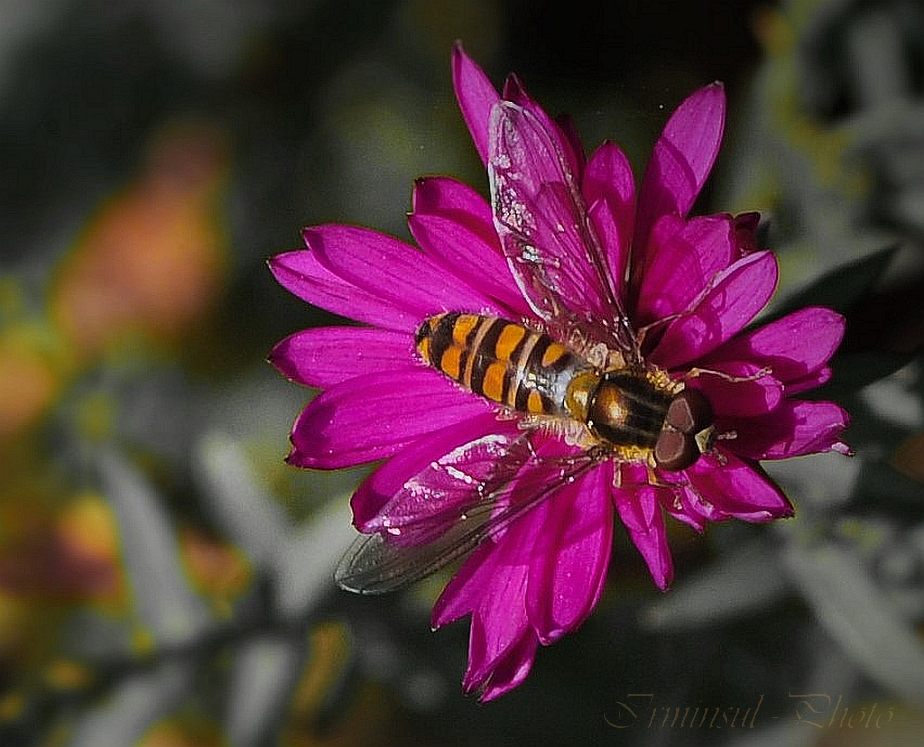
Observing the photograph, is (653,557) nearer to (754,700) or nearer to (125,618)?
(754,700)

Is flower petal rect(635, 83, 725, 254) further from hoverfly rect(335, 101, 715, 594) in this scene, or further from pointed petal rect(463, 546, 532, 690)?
pointed petal rect(463, 546, 532, 690)

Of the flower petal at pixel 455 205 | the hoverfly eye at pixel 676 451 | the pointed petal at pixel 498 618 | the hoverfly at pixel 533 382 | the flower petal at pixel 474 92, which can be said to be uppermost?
the flower petal at pixel 474 92

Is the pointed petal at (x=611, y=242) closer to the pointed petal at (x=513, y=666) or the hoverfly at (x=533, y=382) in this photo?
the hoverfly at (x=533, y=382)

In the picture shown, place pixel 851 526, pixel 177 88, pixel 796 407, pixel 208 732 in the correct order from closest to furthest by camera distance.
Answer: pixel 796 407 < pixel 851 526 < pixel 208 732 < pixel 177 88

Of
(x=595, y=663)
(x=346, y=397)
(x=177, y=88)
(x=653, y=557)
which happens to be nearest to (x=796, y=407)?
(x=653, y=557)

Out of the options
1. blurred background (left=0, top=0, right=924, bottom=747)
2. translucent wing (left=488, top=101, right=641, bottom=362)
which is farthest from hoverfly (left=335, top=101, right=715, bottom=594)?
blurred background (left=0, top=0, right=924, bottom=747)

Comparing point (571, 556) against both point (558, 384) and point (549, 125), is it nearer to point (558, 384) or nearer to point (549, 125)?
point (558, 384)

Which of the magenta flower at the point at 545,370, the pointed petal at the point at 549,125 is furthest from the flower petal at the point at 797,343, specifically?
the pointed petal at the point at 549,125
